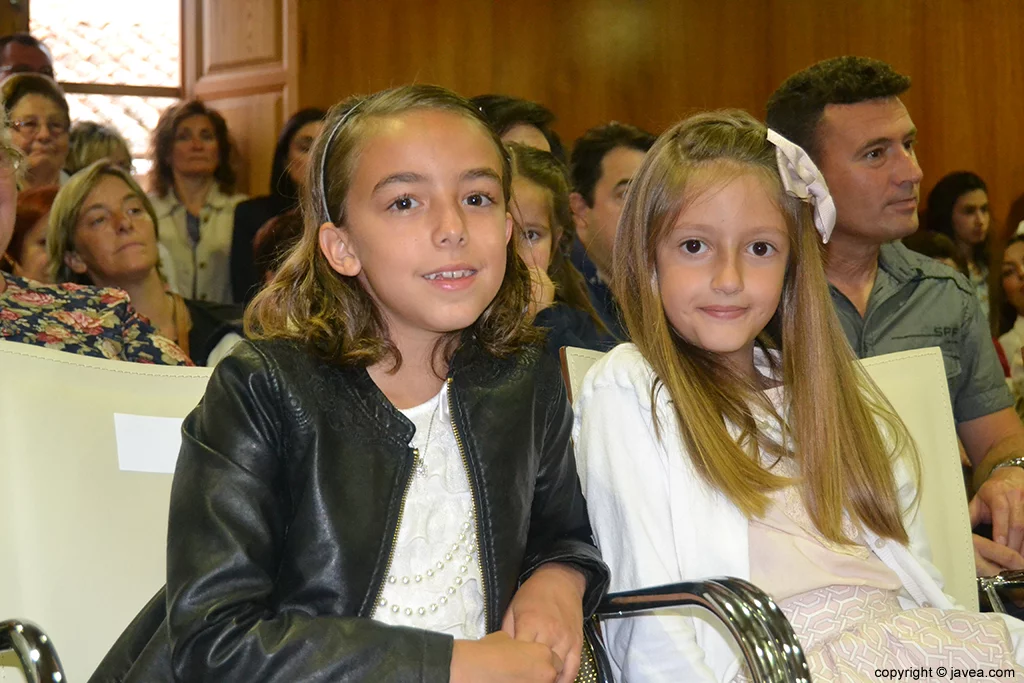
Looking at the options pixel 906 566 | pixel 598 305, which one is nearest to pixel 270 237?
pixel 598 305

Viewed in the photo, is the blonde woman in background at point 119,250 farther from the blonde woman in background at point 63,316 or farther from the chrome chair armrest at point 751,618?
the chrome chair armrest at point 751,618

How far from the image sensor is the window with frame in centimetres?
537

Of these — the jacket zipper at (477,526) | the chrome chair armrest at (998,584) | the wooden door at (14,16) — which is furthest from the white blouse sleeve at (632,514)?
the wooden door at (14,16)

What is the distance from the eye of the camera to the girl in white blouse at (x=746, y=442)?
1.60m

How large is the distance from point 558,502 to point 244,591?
494 mm

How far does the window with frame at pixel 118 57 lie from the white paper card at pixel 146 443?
12.9 feet

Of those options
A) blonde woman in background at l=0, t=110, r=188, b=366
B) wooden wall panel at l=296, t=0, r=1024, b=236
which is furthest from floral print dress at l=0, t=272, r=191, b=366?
wooden wall panel at l=296, t=0, r=1024, b=236

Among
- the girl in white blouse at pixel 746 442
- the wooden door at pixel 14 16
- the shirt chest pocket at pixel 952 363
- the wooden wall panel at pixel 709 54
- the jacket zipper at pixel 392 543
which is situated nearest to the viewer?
the jacket zipper at pixel 392 543

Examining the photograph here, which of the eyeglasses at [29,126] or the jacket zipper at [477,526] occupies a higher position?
the eyeglasses at [29,126]

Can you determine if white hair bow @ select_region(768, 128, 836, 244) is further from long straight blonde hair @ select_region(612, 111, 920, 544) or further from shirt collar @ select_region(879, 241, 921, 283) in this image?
shirt collar @ select_region(879, 241, 921, 283)

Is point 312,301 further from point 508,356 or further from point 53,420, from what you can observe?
point 53,420

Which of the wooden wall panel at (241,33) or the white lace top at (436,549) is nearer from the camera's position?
the white lace top at (436,549)

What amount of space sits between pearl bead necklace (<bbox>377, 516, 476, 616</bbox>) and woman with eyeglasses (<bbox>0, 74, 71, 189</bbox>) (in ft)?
8.68

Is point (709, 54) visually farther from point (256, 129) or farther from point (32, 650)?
point (32, 650)
